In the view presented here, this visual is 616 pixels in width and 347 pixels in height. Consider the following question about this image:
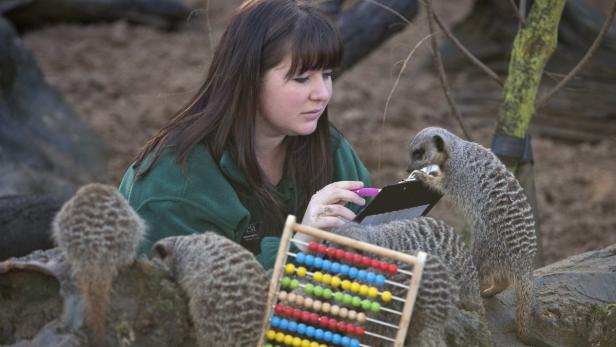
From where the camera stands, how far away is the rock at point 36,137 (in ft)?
17.6

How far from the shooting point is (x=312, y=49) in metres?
2.87

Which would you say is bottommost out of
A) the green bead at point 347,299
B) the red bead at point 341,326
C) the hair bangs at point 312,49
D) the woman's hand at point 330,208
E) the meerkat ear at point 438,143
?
the red bead at point 341,326

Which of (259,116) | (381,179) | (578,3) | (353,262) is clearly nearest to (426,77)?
(578,3)

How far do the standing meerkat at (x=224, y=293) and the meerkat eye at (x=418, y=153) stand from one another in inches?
34.3

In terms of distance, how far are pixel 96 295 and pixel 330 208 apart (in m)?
0.77

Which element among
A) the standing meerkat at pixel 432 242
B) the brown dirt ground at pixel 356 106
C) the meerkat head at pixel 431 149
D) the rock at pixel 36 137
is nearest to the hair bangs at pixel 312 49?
the meerkat head at pixel 431 149

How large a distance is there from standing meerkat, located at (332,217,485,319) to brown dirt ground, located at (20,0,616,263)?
2.29 metres

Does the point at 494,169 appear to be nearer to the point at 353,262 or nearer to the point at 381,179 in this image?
the point at 353,262

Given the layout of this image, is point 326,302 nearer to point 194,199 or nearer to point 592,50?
point 194,199

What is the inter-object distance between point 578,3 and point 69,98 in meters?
4.25

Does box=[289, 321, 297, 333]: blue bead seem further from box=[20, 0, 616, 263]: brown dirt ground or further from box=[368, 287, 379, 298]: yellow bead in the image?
box=[20, 0, 616, 263]: brown dirt ground

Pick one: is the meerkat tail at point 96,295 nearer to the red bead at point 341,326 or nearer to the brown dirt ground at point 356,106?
the red bead at point 341,326

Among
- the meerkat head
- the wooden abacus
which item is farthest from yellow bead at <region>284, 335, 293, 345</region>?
the meerkat head

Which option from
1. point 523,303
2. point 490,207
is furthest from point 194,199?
point 523,303
